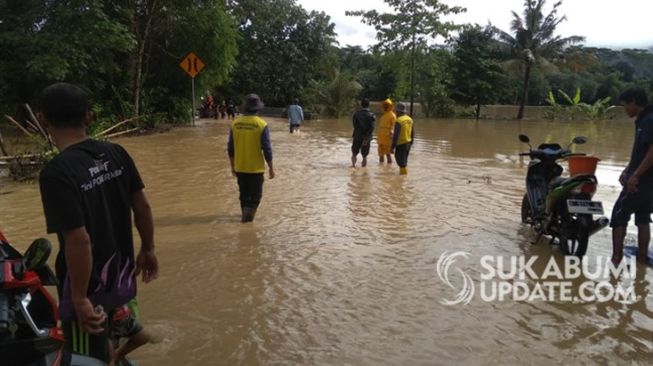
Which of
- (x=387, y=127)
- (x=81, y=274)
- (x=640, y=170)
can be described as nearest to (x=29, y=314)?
(x=81, y=274)

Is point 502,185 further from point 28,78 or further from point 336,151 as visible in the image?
point 28,78

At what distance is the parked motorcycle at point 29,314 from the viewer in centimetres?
210

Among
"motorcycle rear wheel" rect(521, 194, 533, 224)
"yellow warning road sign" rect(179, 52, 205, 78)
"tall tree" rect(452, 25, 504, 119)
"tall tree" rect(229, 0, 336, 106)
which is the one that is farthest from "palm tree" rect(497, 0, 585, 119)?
"motorcycle rear wheel" rect(521, 194, 533, 224)

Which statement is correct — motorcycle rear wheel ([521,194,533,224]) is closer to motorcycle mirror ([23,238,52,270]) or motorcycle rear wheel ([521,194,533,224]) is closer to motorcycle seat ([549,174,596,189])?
motorcycle seat ([549,174,596,189])

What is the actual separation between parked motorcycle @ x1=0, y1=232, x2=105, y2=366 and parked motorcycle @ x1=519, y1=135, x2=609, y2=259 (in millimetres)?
4827

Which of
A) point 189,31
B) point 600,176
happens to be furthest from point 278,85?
point 600,176

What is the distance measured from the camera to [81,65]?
17.1m

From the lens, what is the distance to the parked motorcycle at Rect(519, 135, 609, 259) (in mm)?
5457

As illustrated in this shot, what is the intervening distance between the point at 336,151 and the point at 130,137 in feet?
26.2

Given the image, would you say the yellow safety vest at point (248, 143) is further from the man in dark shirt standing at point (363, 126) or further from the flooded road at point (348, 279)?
the man in dark shirt standing at point (363, 126)

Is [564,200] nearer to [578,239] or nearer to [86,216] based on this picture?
[578,239]

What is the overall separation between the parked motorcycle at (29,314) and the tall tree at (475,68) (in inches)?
1437

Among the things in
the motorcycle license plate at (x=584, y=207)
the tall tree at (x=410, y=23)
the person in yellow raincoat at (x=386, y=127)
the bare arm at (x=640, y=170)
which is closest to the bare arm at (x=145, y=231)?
the motorcycle license plate at (x=584, y=207)

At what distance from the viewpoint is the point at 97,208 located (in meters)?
2.47
